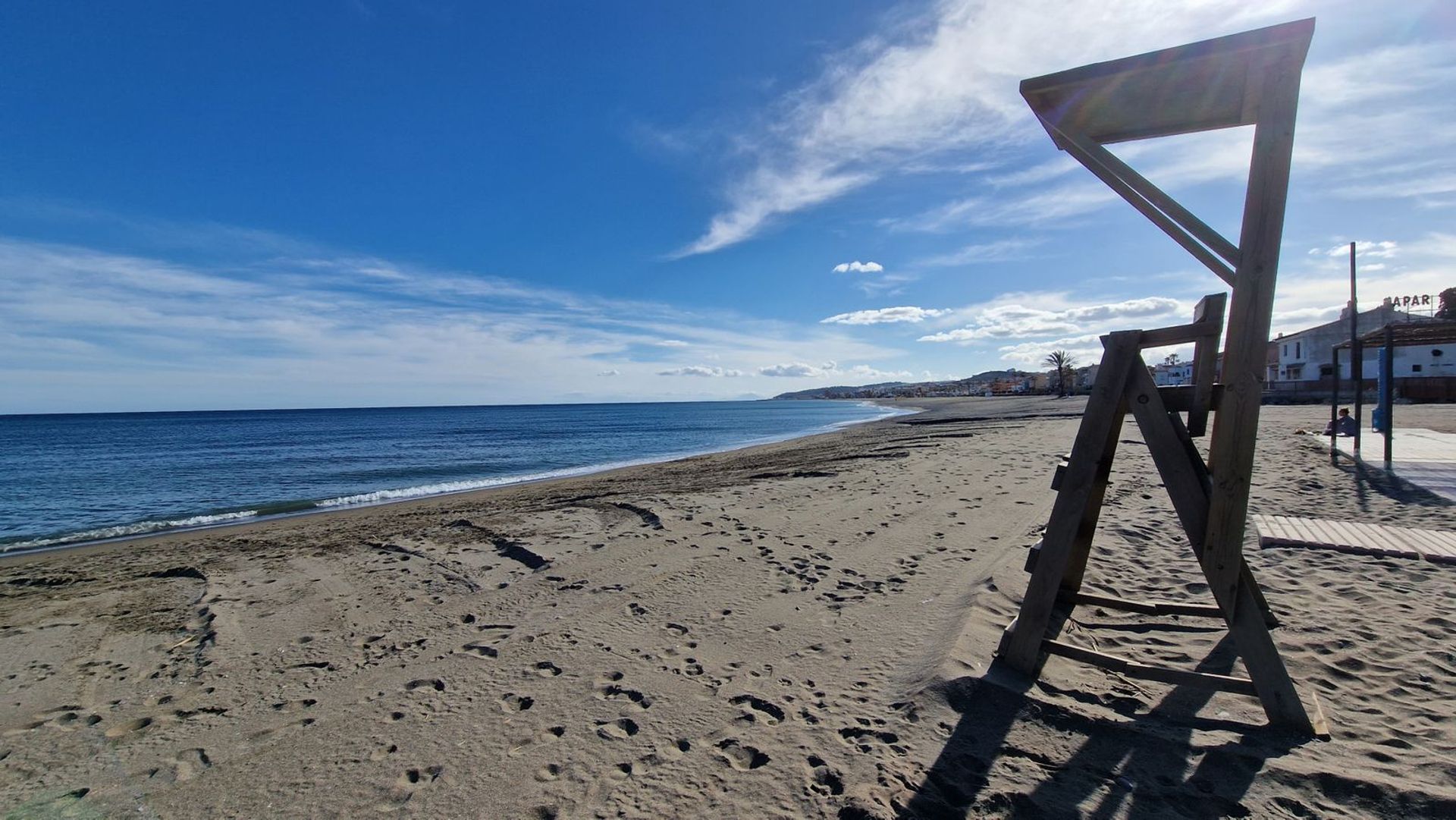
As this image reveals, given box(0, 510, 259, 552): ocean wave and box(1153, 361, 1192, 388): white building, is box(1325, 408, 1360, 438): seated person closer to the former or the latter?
box(0, 510, 259, 552): ocean wave

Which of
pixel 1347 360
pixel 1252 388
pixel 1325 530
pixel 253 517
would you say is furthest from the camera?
pixel 1347 360

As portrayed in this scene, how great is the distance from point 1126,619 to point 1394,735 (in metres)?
1.47

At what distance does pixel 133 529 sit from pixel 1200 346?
1688 centimetres

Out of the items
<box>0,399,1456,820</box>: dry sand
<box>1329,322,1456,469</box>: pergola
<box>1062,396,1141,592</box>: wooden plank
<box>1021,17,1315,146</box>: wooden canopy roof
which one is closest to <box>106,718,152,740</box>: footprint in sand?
<box>0,399,1456,820</box>: dry sand

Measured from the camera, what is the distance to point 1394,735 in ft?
8.80

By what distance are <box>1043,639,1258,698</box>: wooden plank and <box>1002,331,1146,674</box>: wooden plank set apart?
0.14 meters

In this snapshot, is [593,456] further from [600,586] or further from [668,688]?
[668,688]

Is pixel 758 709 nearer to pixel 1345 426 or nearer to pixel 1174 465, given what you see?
pixel 1174 465

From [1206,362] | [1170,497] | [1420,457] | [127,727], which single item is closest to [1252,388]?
[1206,362]

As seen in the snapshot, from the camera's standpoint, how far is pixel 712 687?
11.3 feet

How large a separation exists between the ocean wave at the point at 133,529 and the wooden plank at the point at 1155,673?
15205mm

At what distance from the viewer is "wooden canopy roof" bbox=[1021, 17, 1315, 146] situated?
102 inches

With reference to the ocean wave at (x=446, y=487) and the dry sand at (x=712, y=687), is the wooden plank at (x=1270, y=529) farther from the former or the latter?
the ocean wave at (x=446, y=487)

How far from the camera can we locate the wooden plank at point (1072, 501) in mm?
3031
